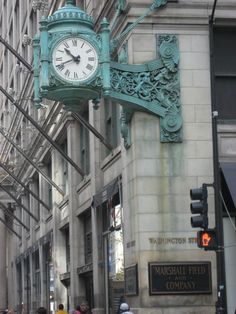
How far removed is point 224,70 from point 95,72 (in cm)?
422

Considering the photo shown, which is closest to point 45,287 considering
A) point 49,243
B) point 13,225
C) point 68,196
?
point 49,243

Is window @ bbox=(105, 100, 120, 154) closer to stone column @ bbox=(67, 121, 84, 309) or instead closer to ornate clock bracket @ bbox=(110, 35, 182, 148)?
ornate clock bracket @ bbox=(110, 35, 182, 148)

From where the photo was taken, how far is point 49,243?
37281 mm

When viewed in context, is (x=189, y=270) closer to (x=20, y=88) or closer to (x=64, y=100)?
(x=64, y=100)

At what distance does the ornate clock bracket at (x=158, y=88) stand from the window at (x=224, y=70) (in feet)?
4.09

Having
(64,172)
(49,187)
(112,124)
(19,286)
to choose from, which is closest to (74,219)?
(64,172)

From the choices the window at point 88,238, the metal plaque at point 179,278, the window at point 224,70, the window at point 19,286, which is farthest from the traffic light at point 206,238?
the window at point 19,286

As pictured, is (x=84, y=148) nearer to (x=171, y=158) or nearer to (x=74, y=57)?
(x=171, y=158)

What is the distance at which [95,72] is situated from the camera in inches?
697

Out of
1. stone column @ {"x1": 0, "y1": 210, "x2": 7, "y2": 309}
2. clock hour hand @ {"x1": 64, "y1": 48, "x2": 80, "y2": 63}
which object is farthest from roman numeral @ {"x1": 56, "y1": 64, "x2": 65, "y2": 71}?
stone column @ {"x1": 0, "y1": 210, "x2": 7, "y2": 309}

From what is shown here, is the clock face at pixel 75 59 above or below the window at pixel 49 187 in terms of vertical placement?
above

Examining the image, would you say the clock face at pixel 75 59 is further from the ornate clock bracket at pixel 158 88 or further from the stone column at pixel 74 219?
the stone column at pixel 74 219

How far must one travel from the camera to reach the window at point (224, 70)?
20.2 metres

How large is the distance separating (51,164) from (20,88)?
10.8 m
